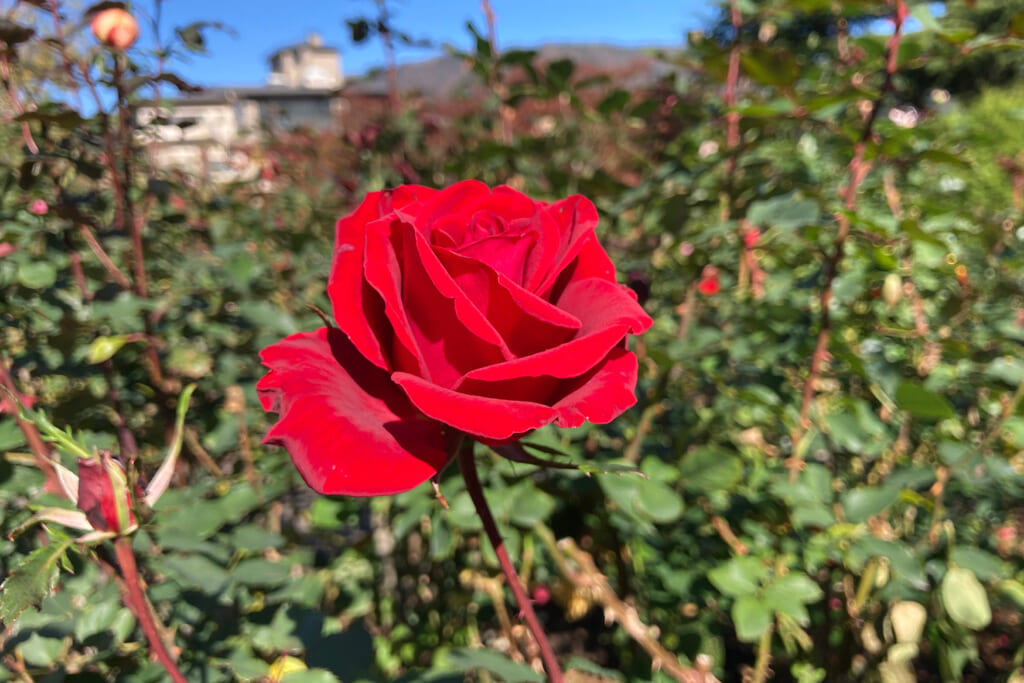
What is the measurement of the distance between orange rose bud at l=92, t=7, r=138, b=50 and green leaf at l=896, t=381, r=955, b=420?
1.16 metres

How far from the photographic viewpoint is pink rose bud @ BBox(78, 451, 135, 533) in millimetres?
368

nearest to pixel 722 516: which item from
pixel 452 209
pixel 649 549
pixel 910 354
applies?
pixel 649 549

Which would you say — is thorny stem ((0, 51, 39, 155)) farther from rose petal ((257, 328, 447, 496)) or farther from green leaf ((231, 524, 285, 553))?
rose petal ((257, 328, 447, 496))

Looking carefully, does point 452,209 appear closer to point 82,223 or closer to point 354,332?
point 354,332

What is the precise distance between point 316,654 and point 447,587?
2.30ft

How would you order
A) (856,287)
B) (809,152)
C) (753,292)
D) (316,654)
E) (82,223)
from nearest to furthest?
1. (316,654)
2. (82,223)
3. (856,287)
4. (753,292)
5. (809,152)

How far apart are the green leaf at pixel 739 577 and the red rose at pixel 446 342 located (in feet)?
1.75

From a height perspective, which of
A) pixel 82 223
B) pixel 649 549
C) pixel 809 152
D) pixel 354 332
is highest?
pixel 809 152

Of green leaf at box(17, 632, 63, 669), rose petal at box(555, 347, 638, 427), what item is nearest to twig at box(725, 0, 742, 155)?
rose petal at box(555, 347, 638, 427)

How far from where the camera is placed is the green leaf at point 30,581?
1.11ft

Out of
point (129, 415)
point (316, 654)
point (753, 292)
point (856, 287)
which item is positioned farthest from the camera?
point (753, 292)

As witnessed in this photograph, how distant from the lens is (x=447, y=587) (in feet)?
4.48

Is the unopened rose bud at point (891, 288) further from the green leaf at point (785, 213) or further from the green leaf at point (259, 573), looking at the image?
the green leaf at point (259, 573)

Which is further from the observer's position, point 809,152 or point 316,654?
point 809,152
